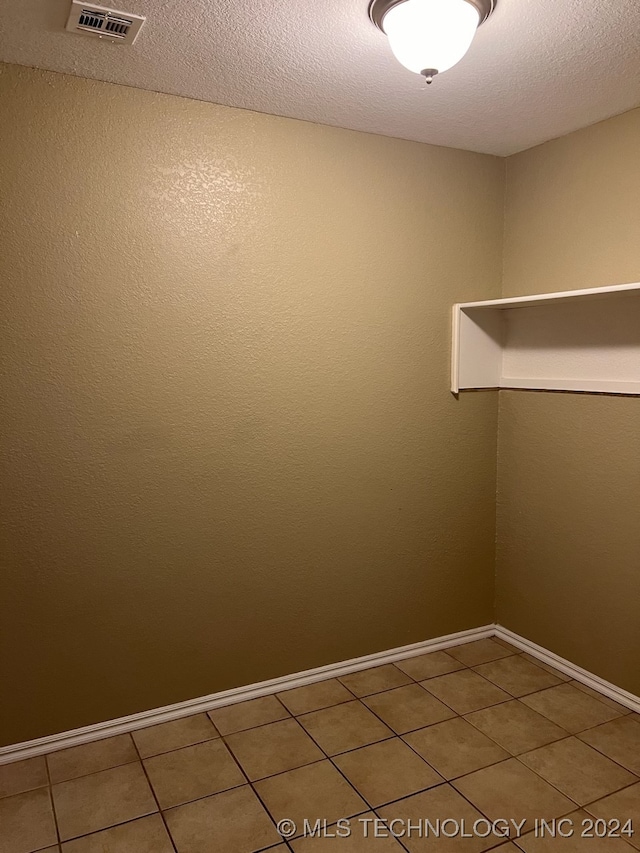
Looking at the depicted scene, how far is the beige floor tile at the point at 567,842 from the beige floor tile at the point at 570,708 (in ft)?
1.72

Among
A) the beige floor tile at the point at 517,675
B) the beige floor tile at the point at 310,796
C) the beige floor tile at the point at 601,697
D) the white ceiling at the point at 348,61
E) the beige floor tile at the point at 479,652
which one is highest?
the white ceiling at the point at 348,61

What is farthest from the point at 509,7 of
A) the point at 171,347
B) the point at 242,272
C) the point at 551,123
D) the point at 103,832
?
the point at 103,832

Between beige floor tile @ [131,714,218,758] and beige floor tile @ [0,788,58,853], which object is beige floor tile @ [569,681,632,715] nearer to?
beige floor tile @ [131,714,218,758]

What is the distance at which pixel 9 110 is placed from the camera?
6.82ft

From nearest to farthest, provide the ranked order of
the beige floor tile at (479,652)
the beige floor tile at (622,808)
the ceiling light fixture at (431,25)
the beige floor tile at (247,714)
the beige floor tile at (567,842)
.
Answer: the ceiling light fixture at (431,25)
the beige floor tile at (567,842)
the beige floor tile at (622,808)
the beige floor tile at (247,714)
the beige floor tile at (479,652)

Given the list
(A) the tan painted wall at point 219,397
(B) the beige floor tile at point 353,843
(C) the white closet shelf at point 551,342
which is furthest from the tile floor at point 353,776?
(C) the white closet shelf at point 551,342

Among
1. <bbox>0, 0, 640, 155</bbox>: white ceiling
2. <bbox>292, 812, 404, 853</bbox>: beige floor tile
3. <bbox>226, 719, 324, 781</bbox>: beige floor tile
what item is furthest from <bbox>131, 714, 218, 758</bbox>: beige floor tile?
<bbox>0, 0, 640, 155</bbox>: white ceiling

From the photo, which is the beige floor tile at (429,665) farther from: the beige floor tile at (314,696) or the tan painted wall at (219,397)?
the beige floor tile at (314,696)

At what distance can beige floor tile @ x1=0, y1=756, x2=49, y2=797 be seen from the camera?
2094 millimetres

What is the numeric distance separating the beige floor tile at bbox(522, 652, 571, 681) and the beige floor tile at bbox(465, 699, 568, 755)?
32 centimetres

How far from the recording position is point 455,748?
2.31 metres

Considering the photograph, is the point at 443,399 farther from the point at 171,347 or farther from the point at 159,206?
the point at 159,206

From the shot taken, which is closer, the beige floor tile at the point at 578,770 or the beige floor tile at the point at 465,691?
the beige floor tile at the point at 578,770

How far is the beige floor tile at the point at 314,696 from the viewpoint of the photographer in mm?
2580
